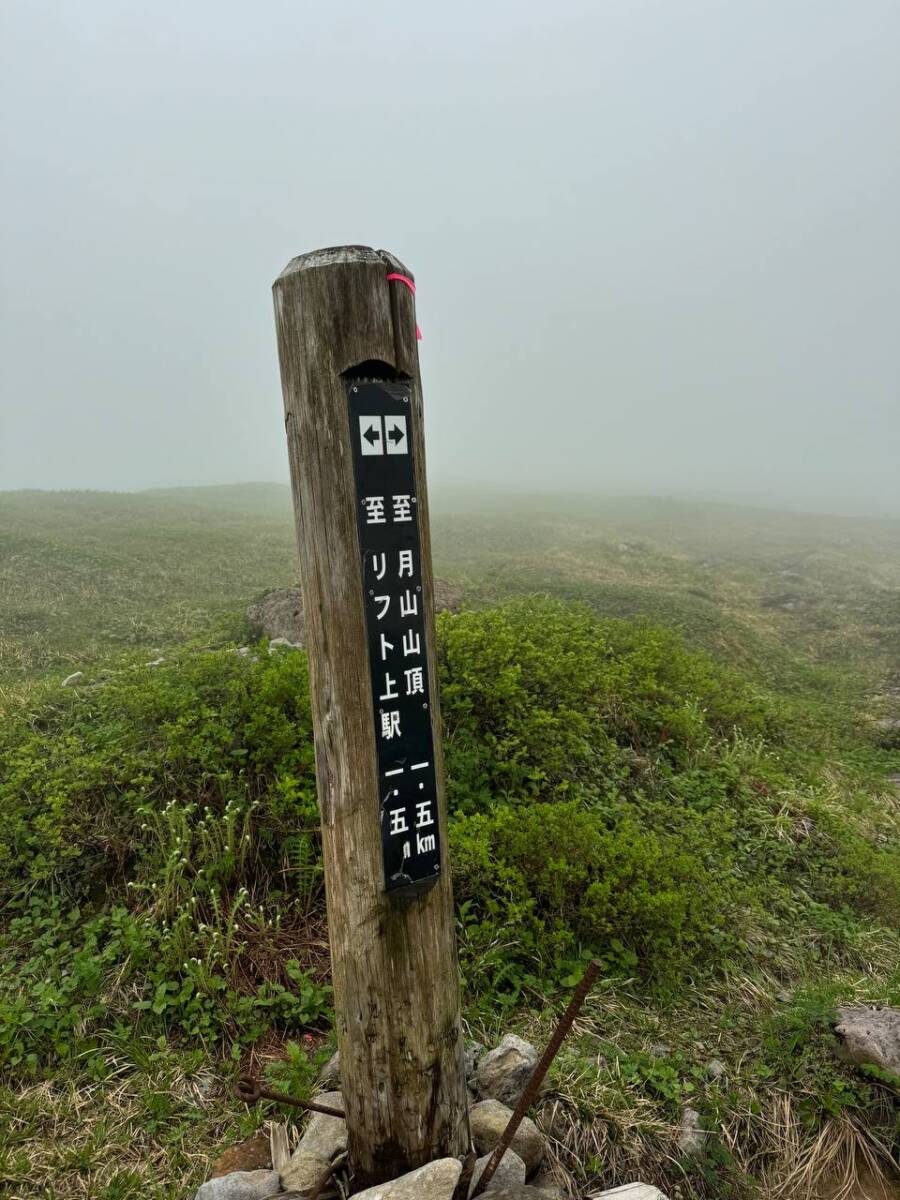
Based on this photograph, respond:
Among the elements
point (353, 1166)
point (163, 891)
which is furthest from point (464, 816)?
point (353, 1166)

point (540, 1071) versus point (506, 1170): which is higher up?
point (540, 1071)

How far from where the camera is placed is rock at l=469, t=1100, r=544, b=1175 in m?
2.85

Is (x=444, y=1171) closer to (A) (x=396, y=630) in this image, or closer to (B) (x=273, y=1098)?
(B) (x=273, y=1098)

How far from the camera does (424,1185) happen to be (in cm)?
237

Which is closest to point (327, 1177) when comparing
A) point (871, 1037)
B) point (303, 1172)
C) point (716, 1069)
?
point (303, 1172)

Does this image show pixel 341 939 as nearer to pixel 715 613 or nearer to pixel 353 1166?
pixel 353 1166

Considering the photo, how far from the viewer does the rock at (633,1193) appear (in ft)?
8.51

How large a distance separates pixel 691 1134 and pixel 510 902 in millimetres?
1409

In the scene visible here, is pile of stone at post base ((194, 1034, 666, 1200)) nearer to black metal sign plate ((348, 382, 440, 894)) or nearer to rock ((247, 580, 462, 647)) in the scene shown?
black metal sign plate ((348, 382, 440, 894))

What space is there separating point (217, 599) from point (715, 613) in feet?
31.4

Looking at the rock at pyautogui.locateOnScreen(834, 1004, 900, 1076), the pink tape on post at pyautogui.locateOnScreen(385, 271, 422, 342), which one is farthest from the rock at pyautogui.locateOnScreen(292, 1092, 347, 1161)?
the pink tape on post at pyautogui.locateOnScreen(385, 271, 422, 342)

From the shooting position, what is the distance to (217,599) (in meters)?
13.3

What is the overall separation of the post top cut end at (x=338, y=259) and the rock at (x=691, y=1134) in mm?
3752

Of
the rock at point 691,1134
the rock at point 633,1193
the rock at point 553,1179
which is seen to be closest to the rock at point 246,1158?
the rock at point 553,1179
